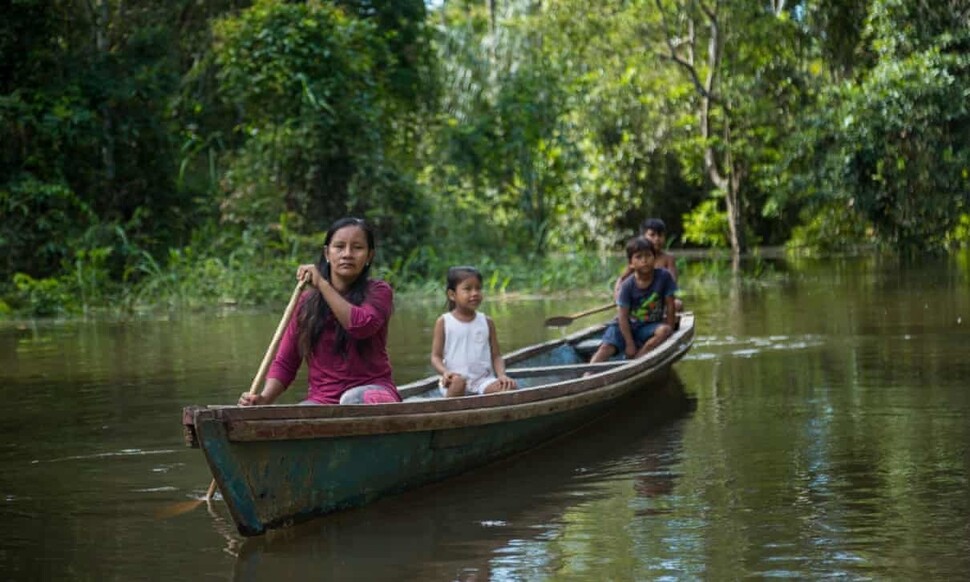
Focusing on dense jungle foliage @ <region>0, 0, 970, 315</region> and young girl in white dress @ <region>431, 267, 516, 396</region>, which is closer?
young girl in white dress @ <region>431, 267, 516, 396</region>

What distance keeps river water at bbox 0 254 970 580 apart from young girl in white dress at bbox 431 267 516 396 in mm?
431

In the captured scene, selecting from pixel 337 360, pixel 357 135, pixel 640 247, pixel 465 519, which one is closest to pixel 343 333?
pixel 337 360

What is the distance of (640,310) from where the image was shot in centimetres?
950

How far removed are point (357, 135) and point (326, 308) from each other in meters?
14.1

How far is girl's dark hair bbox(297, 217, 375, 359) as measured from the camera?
5637 millimetres

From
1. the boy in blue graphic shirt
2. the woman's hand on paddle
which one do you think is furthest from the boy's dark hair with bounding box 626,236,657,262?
the woman's hand on paddle

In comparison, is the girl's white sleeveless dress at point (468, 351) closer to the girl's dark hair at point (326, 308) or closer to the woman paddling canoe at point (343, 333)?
the woman paddling canoe at point (343, 333)

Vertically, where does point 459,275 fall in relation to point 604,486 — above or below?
above

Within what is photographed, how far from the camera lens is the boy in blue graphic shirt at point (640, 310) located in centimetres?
935

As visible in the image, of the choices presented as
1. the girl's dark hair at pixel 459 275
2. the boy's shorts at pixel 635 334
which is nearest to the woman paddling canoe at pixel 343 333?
the girl's dark hair at pixel 459 275

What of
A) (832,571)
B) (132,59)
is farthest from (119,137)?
(832,571)

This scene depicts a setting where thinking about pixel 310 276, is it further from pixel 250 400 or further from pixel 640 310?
pixel 640 310

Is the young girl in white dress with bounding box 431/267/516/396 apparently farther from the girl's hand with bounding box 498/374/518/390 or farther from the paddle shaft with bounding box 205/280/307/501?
the paddle shaft with bounding box 205/280/307/501

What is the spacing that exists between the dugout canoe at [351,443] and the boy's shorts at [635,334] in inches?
95.1
